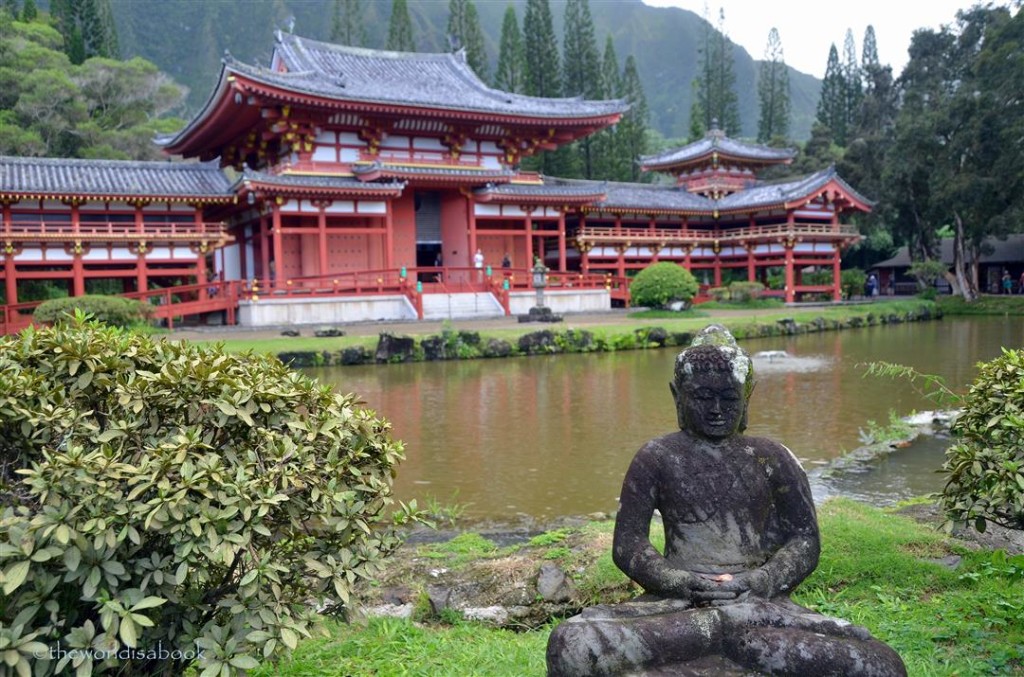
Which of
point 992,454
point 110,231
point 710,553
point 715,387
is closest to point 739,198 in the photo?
point 110,231

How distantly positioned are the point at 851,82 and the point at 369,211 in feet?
159

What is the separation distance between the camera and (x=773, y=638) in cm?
299

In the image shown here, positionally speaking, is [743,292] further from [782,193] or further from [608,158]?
[608,158]

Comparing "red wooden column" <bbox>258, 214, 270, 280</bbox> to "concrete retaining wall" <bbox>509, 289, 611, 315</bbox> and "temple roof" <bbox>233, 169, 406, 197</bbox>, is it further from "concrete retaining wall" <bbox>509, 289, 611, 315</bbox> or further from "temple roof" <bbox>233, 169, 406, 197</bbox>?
"concrete retaining wall" <bbox>509, 289, 611, 315</bbox>

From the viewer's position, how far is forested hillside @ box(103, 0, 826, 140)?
96.0m

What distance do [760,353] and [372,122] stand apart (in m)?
16.9

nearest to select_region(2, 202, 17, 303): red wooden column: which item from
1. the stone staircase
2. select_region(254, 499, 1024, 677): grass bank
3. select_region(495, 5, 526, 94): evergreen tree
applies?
the stone staircase

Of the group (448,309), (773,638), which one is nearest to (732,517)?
Answer: (773,638)

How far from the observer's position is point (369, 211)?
28.2 metres

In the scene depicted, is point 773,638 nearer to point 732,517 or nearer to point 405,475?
point 732,517

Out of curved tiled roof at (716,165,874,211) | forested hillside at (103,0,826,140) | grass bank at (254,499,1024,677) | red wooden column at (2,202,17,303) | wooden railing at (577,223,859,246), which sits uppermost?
forested hillside at (103,0,826,140)

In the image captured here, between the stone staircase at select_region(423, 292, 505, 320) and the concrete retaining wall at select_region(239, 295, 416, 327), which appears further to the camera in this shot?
the stone staircase at select_region(423, 292, 505, 320)

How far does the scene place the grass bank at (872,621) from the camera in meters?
3.63

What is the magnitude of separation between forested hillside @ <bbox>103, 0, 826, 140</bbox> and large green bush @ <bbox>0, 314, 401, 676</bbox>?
68.4 meters
